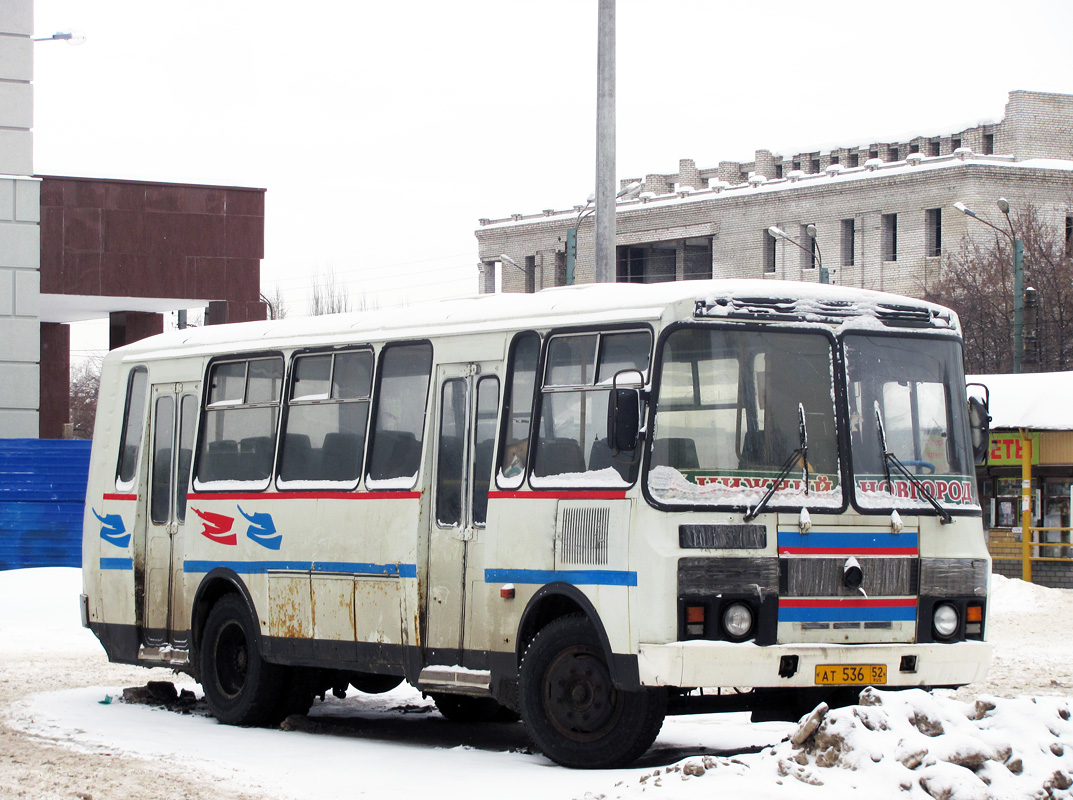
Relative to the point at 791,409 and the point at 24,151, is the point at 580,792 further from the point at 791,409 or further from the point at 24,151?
Result: the point at 24,151

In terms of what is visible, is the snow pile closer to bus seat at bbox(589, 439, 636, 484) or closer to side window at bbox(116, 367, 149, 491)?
bus seat at bbox(589, 439, 636, 484)

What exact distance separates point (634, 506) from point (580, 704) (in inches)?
48.7

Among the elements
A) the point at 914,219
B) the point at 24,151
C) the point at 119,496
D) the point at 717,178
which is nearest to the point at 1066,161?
the point at 914,219

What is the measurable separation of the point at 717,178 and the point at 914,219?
1950cm

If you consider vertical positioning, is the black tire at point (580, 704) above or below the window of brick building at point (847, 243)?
below

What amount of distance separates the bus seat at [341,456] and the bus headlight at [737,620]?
3.37 m

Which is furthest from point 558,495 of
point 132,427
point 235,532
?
point 132,427

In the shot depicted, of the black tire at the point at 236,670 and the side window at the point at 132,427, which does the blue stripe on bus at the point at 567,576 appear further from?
the side window at the point at 132,427

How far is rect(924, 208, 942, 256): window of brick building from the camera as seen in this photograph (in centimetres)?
7750

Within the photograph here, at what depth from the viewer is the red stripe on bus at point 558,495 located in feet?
32.5

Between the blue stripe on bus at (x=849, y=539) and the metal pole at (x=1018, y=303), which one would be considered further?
the metal pole at (x=1018, y=303)

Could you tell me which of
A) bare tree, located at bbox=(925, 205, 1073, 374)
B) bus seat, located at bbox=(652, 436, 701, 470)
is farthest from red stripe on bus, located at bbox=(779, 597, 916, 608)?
bare tree, located at bbox=(925, 205, 1073, 374)

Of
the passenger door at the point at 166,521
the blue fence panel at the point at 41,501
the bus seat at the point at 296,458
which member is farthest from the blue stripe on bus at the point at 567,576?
the blue fence panel at the point at 41,501

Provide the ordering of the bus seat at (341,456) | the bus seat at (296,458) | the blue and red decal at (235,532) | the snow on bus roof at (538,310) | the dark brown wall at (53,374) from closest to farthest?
the snow on bus roof at (538,310), the bus seat at (341,456), the bus seat at (296,458), the blue and red decal at (235,532), the dark brown wall at (53,374)
